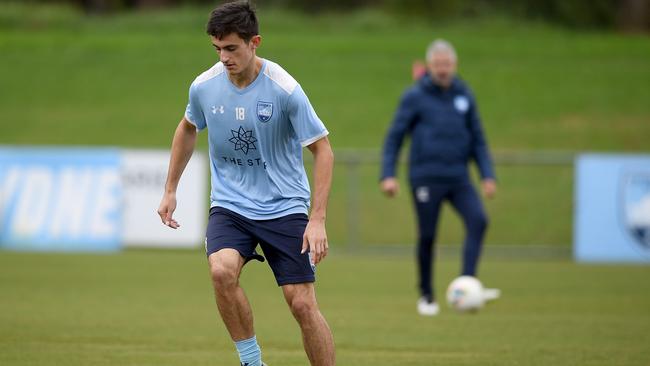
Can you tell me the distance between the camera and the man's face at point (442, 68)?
11.1 m

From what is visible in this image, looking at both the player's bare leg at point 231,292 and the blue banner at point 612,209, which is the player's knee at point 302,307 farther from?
the blue banner at point 612,209

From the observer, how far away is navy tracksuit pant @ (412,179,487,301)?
1116cm

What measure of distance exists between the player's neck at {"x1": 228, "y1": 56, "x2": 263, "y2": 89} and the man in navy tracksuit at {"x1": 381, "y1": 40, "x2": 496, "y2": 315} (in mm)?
4588

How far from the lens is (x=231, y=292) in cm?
666

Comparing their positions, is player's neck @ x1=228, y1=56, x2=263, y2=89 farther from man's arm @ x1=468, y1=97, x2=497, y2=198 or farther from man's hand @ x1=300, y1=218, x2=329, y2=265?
man's arm @ x1=468, y1=97, x2=497, y2=198

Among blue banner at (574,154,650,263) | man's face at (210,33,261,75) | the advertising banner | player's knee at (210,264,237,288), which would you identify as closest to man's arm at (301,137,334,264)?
player's knee at (210,264,237,288)

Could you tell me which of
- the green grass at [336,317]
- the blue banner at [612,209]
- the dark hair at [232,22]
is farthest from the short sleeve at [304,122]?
the blue banner at [612,209]

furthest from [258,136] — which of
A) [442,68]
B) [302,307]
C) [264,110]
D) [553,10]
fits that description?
[553,10]

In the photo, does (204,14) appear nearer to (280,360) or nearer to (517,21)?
(517,21)

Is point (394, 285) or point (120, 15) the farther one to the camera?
point (120, 15)

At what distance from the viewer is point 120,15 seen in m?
37.8

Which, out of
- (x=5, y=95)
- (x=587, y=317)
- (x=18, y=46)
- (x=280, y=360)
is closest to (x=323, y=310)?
(x=587, y=317)

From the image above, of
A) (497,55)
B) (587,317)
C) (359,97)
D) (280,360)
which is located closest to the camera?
(280,360)

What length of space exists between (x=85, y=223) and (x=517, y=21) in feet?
70.8
